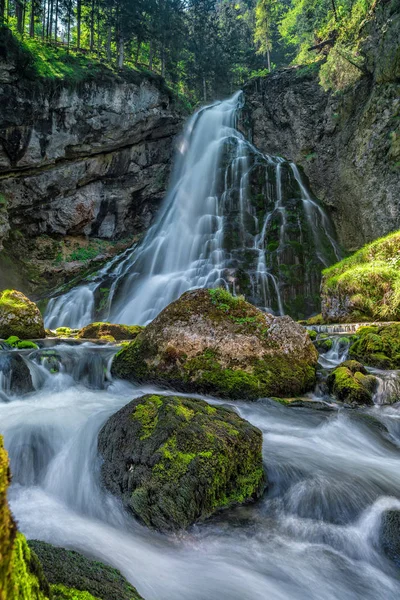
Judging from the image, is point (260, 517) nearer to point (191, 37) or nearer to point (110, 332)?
point (110, 332)

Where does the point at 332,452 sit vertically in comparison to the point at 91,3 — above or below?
below

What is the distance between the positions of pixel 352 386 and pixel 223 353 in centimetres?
214

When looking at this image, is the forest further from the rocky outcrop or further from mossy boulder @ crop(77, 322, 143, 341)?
mossy boulder @ crop(77, 322, 143, 341)

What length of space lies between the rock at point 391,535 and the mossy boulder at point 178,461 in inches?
41.1

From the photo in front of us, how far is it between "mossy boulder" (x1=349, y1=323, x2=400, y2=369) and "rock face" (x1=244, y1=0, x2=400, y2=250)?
40.6 ft

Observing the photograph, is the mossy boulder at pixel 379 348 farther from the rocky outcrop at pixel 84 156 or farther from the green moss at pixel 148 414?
the rocky outcrop at pixel 84 156

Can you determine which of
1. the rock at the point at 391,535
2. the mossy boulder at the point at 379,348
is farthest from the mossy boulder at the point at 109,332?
the rock at the point at 391,535

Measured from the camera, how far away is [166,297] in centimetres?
1744

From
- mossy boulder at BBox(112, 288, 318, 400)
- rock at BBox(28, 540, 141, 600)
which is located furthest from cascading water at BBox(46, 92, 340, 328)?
rock at BBox(28, 540, 141, 600)

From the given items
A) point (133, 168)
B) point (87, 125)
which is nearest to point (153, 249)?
point (133, 168)

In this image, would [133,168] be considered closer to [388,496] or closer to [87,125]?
[87,125]

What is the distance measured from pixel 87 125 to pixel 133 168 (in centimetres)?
391

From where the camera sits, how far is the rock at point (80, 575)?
1.47 m

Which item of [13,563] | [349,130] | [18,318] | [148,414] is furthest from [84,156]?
[13,563]
